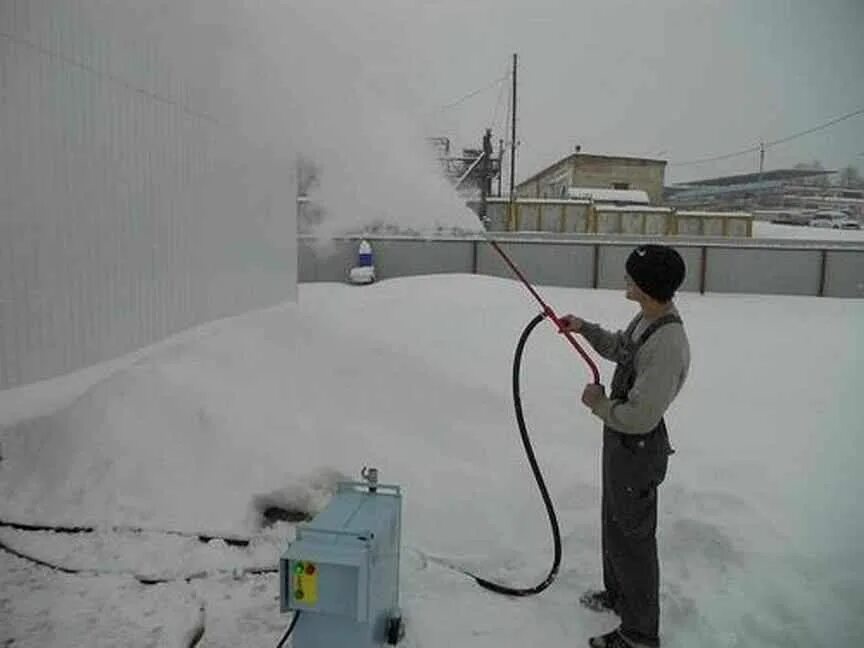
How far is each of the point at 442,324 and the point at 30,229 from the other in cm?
570

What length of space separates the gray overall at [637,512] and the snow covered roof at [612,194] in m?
19.0

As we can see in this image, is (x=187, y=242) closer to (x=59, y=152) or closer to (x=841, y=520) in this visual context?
(x=59, y=152)

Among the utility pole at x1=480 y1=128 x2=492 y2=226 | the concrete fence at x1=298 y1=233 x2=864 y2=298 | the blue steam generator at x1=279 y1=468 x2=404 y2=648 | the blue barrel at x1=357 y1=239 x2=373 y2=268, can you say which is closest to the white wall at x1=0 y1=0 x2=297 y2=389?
the blue steam generator at x1=279 y1=468 x2=404 y2=648

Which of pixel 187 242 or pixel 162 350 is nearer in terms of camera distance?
pixel 162 350

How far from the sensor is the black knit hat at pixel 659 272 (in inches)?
83.8

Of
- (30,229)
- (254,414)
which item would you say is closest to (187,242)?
(30,229)

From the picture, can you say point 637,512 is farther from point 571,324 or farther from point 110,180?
point 110,180

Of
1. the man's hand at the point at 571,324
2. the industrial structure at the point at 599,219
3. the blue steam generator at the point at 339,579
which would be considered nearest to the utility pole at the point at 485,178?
the industrial structure at the point at 599,219

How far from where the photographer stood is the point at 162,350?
4102 mm

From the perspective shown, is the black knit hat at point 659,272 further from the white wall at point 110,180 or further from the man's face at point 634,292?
the white wall at point 110,180

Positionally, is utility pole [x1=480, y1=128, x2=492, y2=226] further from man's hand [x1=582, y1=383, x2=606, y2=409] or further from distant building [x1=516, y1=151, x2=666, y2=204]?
man's hand [x1=582, y1=383, x2=606, y2=409]

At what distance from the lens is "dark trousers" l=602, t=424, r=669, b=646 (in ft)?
7.20

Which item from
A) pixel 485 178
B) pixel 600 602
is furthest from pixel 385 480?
pixel 485 178

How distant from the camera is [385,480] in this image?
137 inches
